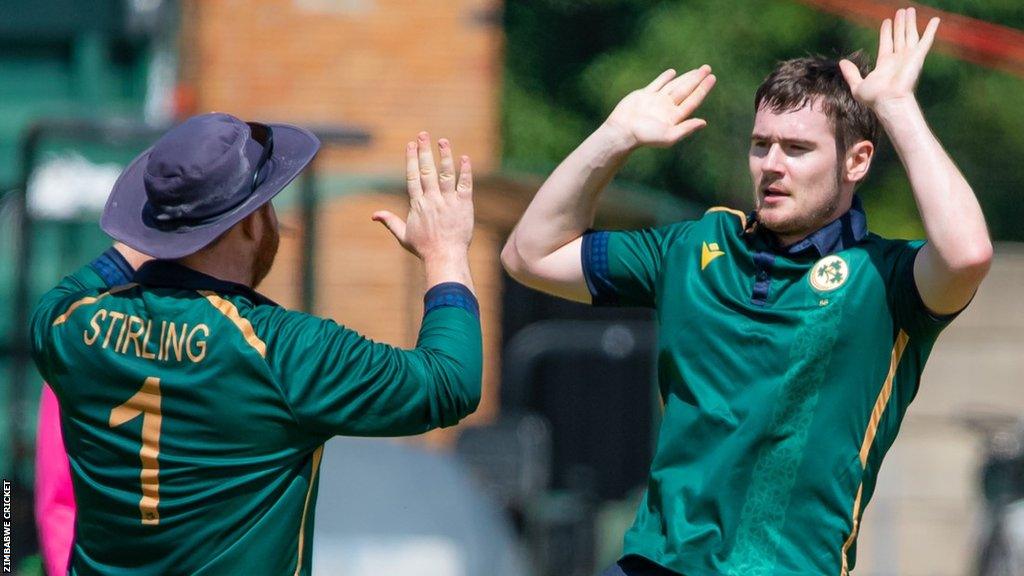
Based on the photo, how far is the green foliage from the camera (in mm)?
13289

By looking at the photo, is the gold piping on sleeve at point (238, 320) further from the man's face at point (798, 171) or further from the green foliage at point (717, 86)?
the green foliage at point (717, 86)

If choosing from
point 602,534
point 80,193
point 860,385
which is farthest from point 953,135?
point 860,385

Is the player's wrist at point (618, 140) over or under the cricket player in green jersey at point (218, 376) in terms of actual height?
over

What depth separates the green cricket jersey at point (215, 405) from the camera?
10.5 ft

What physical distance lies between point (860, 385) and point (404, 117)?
7.59 metres

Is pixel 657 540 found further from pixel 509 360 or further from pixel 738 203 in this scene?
pixel 738 203

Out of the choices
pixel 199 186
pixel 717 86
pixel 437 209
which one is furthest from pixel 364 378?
pixel 717 86

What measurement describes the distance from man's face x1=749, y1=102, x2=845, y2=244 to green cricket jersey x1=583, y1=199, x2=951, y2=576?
0.06 meters

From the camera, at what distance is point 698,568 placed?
10.7 feet

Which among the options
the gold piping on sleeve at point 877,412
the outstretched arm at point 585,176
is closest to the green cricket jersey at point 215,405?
the outstretched arm at point 585,176

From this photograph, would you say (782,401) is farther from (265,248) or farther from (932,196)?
(265,248)

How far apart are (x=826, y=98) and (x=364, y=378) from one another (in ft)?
3.52

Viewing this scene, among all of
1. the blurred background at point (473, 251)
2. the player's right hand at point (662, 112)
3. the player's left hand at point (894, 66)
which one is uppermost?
the player's left hand at point (894, 66)

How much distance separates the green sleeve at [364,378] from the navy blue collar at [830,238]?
0.66 m
